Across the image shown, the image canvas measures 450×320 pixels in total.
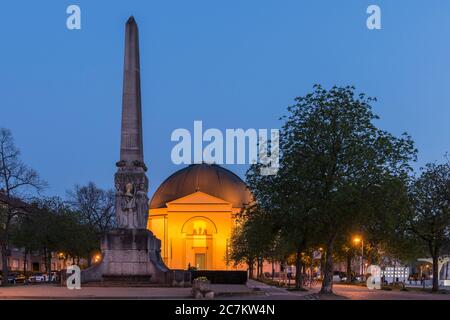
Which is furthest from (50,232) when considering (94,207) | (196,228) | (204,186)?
(204,186)

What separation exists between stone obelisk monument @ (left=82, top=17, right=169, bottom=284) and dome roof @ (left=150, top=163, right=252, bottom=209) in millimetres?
111206

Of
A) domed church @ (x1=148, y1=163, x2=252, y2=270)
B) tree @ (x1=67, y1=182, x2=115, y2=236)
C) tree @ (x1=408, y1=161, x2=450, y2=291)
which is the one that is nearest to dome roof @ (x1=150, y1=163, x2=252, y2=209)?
domed church @ (x1=148, y1=163, x2=252, y2=270)

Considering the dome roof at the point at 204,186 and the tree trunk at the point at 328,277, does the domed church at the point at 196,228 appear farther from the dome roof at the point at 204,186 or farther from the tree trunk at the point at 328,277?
the tree trunk at the point at 328,277

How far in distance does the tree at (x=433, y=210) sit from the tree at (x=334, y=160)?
48.6ft

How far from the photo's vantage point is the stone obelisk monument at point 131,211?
41.8 meters

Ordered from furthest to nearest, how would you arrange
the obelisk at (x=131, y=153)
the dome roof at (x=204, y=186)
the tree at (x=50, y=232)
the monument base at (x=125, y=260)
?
the dome roof at (x=204, y=186) < the tree at (x=50, y=232) < the obelisk at (x=131, y=153) < the monument base at (x=125, y=260)

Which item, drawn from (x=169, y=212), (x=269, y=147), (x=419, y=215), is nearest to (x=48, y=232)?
(x=269, y=147)

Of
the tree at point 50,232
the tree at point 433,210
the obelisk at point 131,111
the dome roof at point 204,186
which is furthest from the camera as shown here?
the dome roof at point 204,186

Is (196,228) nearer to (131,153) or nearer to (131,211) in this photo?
(131,153)

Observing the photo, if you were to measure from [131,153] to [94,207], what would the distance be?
64077mm

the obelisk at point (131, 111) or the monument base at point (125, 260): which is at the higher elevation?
the obelisk at point (131, 111)

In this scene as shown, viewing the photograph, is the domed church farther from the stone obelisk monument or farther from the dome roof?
the stone obelisk monument

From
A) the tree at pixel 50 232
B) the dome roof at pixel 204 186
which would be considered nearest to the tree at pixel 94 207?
the tree at pixel 50 232
